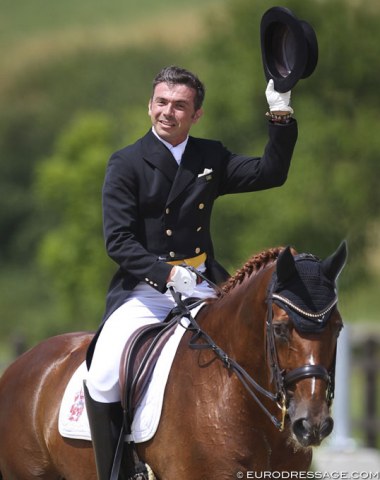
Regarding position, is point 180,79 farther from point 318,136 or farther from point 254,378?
point 318,136

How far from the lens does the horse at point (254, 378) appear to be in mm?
4547

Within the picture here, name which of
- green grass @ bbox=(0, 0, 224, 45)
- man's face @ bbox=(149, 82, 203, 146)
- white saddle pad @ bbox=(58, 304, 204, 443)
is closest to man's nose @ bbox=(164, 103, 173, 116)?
man's face @ bbox=(149, 82, 203, 146)

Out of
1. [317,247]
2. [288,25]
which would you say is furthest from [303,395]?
[317,247]

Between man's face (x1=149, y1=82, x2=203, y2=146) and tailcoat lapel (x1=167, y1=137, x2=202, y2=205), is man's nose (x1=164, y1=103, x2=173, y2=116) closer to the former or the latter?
man's face (x1=149, y1=82, x2=203, y2=146)

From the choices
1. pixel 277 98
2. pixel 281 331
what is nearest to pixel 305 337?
pixel 281 331

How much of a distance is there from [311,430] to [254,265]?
942 millimetres

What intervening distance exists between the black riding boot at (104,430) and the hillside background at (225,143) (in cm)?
421

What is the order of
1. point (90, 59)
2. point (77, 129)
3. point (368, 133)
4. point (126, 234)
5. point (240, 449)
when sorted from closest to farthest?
1. point (240, 449)
2. point (126, 234)
3. point (368, 133)
4. point (77, 129)
5. point (90, 59)

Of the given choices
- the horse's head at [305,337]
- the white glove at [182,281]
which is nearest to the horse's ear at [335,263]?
the horse's head at [305,337]

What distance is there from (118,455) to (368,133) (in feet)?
58.0

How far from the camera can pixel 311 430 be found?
444 cm

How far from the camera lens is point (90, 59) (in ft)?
170

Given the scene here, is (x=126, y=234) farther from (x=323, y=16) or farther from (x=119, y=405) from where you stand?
(x=323, y=16)

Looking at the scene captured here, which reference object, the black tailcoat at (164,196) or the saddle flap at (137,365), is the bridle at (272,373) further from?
the black tailcoat at (164,196)
